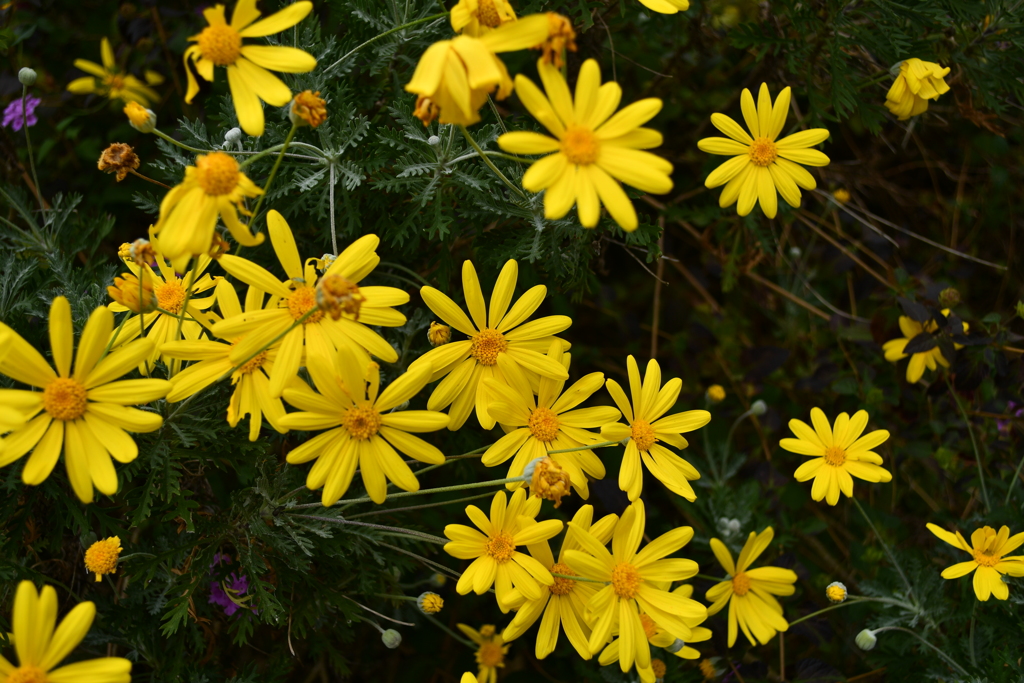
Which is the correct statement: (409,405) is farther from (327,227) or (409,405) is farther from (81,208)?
(81,208)

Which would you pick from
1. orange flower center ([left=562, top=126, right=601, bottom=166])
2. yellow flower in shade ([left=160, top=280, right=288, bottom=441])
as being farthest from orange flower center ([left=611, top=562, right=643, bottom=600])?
orange flower center ([left=562, top=126, right=601, bottom=166])

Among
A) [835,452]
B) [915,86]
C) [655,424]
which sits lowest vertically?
[655,424]

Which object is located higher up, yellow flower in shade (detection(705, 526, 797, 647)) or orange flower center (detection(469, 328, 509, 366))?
orange flower center (detection(469, 328, 509, 366))

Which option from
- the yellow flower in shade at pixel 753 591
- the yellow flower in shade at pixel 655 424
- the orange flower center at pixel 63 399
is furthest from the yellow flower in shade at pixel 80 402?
the yellow flower in shade at pixel 753 591

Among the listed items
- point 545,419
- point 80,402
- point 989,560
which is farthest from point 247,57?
point 989,560

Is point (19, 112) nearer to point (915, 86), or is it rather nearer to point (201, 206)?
point (201, 206)

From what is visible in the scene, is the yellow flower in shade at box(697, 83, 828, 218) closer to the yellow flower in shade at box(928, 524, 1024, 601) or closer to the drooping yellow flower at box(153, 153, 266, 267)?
the yellow flower in shade at box(928, 524, 1024, 601)

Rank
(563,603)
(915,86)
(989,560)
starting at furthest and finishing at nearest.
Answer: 1. (915,86)
2. (989,560)
3. (563,603)
